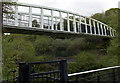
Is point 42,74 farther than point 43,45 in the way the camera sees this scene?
No

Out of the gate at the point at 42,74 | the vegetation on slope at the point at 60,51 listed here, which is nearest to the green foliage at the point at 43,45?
the vegetation on slope at the point at 60,51

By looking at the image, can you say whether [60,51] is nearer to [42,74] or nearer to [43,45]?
[43,45]

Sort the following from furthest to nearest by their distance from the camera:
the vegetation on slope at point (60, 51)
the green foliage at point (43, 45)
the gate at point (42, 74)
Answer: the green foliage at point (43, 45) → the vegetation on slope at point (60, 51) → the gate at point (42, 74)

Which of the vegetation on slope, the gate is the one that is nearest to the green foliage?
the vegetation on slope

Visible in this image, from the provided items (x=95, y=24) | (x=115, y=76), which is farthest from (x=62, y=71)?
(x=95, y=24)

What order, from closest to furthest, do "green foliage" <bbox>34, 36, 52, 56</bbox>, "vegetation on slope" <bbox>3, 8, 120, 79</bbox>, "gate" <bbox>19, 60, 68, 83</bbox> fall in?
1. "gate" <bbox>19, 60, 68, 83</bbox>
2. "vegetation on slope" <bbox>3, 8, 120, 79</bbox>
3. "green foliage" <bbox>34, 36, 52, 56</bbox>

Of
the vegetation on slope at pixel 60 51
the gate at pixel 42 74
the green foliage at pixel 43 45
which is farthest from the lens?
the green foliage at pixel 43 45

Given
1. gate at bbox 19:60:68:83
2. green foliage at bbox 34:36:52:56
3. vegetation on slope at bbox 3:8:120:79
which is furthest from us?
green foliage at bbox 34:36:52:56

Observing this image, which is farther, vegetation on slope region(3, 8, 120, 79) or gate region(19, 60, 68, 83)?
vegetation on slope region(3, 8, 120, 79)

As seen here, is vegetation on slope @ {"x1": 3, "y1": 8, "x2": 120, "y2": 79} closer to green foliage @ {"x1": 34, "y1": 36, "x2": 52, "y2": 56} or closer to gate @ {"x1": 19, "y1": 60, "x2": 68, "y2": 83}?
green foliage @ {"x1": 34, "y1": 36, "x2": 52, "y2": 56}

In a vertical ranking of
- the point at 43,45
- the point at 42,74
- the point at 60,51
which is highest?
the point at 43,45

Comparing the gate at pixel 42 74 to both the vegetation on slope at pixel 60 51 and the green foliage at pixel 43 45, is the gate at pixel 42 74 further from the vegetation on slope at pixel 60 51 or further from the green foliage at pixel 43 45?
the green foliage at pixel 43 45

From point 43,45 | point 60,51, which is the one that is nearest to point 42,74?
point 43,45

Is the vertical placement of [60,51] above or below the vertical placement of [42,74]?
below
